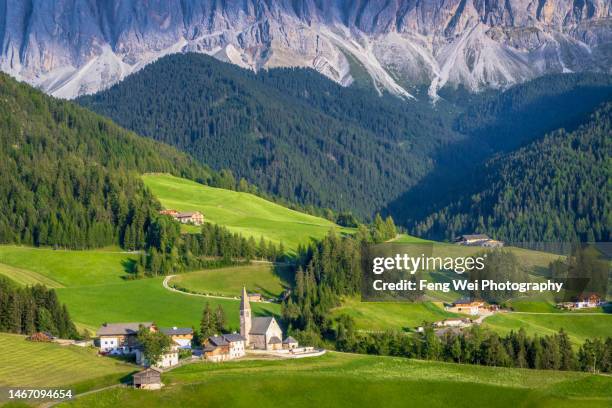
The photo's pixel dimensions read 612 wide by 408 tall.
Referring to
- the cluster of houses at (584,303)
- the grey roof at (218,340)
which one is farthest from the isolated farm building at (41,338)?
the cluster of houses at (584,303)

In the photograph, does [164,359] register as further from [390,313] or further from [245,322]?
[390,313]

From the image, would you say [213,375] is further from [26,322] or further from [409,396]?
[26,322]

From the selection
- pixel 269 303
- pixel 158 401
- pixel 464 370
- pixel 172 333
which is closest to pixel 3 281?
pixel 172 333

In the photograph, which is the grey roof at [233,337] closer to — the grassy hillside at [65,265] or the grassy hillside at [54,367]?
the grassy hillside at [54,367]

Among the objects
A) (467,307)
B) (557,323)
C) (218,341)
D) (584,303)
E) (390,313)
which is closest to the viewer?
(218,341)

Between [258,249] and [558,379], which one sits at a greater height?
[258,249]

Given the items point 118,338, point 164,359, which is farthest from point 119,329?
point 164,359
